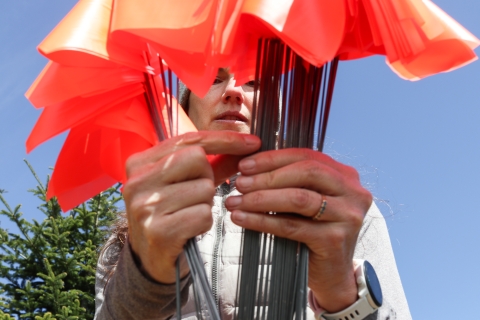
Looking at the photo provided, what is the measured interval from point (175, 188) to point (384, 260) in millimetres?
765

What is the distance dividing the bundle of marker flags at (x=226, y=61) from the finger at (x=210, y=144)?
0.04m

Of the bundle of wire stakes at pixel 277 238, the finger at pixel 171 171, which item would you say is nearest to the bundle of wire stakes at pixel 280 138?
the bundle of wire stakes at pixel 277 238

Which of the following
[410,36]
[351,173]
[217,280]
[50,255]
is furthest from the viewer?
[50,255]

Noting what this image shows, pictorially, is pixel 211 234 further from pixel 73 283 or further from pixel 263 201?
pixel 73 283

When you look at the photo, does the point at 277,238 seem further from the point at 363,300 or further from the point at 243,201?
the point at 363,300

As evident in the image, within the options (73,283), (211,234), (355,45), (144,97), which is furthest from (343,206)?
(73,283)

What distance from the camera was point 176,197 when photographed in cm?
82

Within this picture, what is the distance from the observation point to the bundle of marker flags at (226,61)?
76 centimetres

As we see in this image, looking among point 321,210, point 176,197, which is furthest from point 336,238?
point 176,197

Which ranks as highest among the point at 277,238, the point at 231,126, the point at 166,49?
the point at 231,126

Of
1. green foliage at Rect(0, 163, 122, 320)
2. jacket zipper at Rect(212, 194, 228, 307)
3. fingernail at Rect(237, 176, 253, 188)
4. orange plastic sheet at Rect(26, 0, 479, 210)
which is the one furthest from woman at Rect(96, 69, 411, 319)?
green foliage at Rect(0, 163, 122, 320)

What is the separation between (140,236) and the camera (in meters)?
0.91

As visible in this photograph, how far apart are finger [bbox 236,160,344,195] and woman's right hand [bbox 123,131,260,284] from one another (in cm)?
6

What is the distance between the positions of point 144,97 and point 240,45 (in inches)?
9.4
